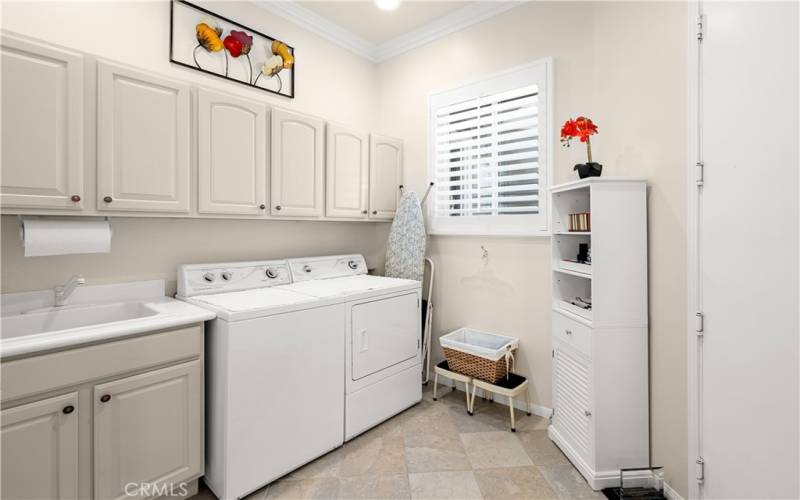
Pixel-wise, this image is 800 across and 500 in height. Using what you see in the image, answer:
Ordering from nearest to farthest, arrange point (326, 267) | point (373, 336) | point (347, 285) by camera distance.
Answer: point (373, 336) → point (347, 285) → point (326, 267)

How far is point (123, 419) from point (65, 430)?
180 mm

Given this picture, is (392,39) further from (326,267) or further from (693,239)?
(693,239)

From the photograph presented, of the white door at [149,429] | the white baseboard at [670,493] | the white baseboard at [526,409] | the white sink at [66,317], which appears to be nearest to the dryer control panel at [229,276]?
the white sink at [66,317]

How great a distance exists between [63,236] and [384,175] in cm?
208

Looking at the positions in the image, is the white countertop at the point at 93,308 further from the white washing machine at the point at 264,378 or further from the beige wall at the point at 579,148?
the beige wall at the point at 579,148

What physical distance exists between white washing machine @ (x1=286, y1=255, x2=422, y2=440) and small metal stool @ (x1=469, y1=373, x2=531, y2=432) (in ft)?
1.55

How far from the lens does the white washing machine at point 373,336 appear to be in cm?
231

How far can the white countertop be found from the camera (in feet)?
4.49

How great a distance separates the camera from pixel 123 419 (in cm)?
156

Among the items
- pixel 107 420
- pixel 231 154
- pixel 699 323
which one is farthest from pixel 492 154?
pixel 107 420

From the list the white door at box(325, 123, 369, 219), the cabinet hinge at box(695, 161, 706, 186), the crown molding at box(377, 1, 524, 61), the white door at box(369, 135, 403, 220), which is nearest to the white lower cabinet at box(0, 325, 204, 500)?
the white door at box(325, 123, 369, 219)

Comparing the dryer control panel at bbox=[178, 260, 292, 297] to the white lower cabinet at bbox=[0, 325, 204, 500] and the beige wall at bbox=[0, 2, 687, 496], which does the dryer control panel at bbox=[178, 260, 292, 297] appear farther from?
the white lower cabinet at bbox=[0, 325, 204, 500]

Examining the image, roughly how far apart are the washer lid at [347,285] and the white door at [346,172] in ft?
1.59

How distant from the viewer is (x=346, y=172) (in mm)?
2832
